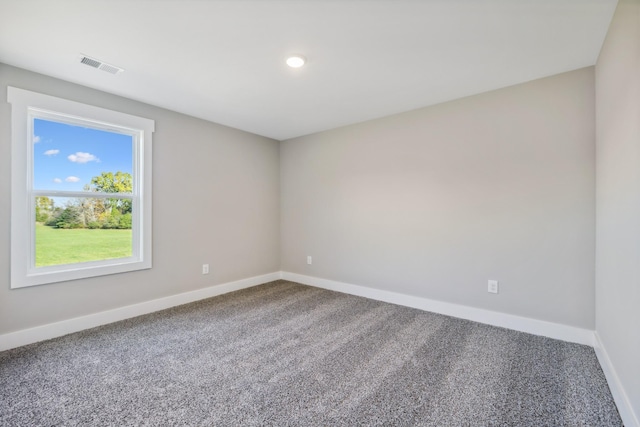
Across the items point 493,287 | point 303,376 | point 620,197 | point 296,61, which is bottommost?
point 303,376

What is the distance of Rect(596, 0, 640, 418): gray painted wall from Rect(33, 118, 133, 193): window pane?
4.11 metres

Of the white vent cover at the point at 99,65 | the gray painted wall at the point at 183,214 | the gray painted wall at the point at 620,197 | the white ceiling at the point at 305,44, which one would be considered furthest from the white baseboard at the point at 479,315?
the white vent cover at the point at 99,65

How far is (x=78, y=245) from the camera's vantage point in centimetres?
280

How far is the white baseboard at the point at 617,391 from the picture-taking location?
4.74 ft

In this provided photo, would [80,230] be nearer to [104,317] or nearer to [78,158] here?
[78,158]

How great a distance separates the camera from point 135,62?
2299mm

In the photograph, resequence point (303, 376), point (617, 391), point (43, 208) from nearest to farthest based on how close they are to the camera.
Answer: point (617, 391)
point (303, 376)
point (43, 208)

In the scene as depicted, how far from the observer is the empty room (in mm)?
1688

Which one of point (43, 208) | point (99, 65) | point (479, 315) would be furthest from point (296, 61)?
point (479, 315)

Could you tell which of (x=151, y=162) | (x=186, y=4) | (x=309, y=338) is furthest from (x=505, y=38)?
(x=151, y=162)

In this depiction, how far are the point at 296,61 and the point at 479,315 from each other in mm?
2965

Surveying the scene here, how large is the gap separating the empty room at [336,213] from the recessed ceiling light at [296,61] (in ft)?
0.04

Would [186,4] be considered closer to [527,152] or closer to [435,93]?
[435,93]

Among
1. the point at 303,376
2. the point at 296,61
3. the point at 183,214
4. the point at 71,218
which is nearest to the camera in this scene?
the point at 303,376
